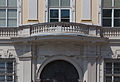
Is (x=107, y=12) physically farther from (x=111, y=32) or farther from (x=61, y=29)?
(x=61, y=29)

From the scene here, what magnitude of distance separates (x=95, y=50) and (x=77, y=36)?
1.57 m

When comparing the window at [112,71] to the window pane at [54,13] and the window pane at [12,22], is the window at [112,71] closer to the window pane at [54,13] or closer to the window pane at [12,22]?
the window pane at [54,13]

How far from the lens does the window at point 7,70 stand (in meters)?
19.8

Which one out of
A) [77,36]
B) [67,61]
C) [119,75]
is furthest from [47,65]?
[119,75]

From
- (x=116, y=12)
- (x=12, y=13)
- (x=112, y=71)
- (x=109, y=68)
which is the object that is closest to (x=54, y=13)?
(x=12, y=13)

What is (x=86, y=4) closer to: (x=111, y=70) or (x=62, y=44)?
(x=62, y=44)

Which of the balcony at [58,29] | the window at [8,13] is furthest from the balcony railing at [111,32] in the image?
the window at [8,13]

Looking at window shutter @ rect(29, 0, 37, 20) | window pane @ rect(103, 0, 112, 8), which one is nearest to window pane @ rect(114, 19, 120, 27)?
window pane @ rect(103, 0, 112, 8)

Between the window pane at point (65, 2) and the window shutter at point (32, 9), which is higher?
the window pane at point (65, 2)

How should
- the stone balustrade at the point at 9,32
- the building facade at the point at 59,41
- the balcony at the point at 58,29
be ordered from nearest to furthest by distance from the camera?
the balcony at the point at 58,29 → the building facade at the point at 59,41 → the stone balustrade at the point at 9,32

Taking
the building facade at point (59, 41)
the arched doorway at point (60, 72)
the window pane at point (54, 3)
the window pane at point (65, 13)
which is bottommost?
the arched doorway at point (60, 72)

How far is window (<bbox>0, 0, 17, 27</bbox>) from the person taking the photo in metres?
20.5

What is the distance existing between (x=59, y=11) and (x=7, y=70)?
439 cm

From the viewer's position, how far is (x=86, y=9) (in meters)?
20.1
